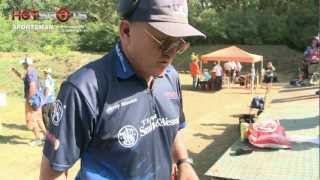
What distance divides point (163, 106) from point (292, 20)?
29609 millimetres

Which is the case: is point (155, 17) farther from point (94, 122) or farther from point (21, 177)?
point (21, 177)

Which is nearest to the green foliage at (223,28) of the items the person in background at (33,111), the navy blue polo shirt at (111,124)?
the person in background at (33,111)

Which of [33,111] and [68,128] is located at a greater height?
[68,128]

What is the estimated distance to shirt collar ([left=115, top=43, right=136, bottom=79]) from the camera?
6.18 ft

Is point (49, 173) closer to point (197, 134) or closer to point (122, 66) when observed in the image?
point (122, 66)

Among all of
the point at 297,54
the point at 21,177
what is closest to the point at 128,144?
the point at 21,177

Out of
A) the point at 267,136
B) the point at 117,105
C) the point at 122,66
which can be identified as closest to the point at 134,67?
the point at 122,66

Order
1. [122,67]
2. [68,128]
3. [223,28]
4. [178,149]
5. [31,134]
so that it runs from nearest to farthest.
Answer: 1. [68,128]
2. [122,67]
3. [178,149]
4. [31,134]
5. [223,28]

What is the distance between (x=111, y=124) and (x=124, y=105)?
80mm

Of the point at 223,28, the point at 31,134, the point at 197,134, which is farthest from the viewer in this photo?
the point at 223,28

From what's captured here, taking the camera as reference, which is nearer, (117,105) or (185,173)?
(117,105)

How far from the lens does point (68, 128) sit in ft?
5.82

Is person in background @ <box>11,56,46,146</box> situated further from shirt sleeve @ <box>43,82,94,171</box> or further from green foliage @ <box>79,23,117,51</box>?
green foliage @ <box>79,23,117,51</box>

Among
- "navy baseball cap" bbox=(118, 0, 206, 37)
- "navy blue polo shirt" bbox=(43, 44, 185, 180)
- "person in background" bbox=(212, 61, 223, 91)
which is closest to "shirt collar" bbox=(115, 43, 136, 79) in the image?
"navy blue polo shirt" bbox=(43, 44, 185, 180)
